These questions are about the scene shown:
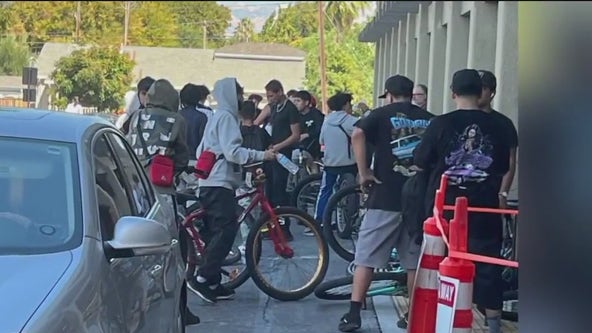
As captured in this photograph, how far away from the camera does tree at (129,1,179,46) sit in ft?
144

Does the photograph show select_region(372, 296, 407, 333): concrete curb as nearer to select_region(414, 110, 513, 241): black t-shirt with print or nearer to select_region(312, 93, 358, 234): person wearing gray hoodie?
select_region(414, 110, 513, 241): black t-shirt with print

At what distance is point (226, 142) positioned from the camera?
7871mm

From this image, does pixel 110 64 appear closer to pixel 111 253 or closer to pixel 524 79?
pixel 111 253

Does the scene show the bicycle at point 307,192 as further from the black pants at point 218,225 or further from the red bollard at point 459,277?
the red bollard at point 459,277

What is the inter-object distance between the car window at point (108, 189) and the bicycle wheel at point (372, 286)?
2.89m

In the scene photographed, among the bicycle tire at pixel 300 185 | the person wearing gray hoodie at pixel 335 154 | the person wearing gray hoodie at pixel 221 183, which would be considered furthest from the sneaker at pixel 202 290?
the bicycle tire at pixel 300 185

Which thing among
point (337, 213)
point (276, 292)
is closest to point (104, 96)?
point (337, 213)

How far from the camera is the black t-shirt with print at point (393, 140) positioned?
6715 mm

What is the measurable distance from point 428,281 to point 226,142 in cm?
284

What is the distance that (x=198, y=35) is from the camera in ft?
167

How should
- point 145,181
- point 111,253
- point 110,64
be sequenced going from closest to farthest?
1. point 111,253
2. point 145,181
3. point 110,64

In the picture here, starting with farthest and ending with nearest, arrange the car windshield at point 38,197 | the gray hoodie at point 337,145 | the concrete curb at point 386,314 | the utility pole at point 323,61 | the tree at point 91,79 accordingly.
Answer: the utility pole at point 323,61 → the tree at point 91,79 → the gray hoodie at point 337,145 → the concrete curb at point 386,314 → the car windshield at point 38,197

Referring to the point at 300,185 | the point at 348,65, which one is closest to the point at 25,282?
the point at 300,185

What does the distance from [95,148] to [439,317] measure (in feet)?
6.22
